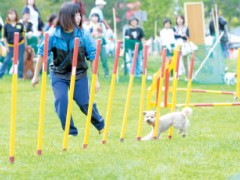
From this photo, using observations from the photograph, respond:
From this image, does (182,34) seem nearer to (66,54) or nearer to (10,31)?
(10,31)

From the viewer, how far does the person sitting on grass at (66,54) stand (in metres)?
10.0

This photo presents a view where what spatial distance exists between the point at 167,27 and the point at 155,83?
370 inches

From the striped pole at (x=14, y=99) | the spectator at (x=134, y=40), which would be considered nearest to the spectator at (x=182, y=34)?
the spectator at (x=134, y=40)

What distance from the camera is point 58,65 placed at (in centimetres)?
1039

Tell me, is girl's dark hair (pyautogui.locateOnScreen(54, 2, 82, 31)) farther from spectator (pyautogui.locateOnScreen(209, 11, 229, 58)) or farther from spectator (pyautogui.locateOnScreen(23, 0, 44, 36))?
spectator (pyautogui.locateOnScreen(209, 11, 229, 58))

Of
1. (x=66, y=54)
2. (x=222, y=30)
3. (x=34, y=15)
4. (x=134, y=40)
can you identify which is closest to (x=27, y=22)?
(x=34, y=15)

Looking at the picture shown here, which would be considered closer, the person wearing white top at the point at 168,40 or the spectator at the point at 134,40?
the person wearing white top at the point at 168,40

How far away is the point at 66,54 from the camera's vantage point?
10.2 m

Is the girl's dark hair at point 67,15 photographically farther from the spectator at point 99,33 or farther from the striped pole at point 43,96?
the spectator at point 99,33

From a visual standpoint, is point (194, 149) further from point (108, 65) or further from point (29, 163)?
point (108, 65)

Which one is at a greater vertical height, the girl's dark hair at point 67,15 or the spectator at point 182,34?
the girl's dark hair at point 67,15

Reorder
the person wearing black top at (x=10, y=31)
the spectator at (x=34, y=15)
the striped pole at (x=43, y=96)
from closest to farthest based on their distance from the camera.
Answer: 1. the striped pole at (x=43, y=96)
2. the person wearing black top at (x=10, y=31)
3. the spectator at (x=34, y=15)

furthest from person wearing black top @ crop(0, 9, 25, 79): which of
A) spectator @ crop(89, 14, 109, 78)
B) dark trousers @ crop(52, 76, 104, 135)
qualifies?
dark trousers @ crop(52, 76, 104, 135)

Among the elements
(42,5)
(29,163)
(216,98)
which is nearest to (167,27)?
(216,98)
